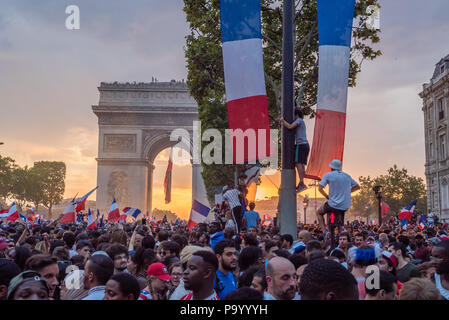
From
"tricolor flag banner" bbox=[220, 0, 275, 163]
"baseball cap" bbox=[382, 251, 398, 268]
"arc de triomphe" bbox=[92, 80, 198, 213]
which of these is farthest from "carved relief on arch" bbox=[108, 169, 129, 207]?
"baseball cap" bbox=[382, 251, 398, 268]

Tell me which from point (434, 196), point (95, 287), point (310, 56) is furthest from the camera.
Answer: point (434, 196)

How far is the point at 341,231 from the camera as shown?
7.66 m

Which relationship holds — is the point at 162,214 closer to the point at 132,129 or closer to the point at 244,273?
the point at 132,129

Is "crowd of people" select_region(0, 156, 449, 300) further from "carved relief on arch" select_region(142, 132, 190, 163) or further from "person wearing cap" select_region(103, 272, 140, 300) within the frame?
"carved relief on arch" select_region(142, 132, 190, 163)

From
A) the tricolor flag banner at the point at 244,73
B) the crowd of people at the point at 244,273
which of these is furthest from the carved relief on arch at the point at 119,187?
the tricolor flag banner at the point at 244,73

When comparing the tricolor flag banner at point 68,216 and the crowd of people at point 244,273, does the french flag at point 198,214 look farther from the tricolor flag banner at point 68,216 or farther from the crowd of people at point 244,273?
the crowd of people at point 244,273

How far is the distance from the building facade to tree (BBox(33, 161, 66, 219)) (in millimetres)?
57337

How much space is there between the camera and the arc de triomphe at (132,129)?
52.7 metres

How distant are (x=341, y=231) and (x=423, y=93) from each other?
49.6 m

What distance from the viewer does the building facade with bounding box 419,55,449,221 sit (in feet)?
154

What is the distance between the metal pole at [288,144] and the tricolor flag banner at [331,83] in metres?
0.37

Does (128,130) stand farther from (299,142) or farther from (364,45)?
(299,142)

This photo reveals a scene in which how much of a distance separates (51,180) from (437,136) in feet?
194

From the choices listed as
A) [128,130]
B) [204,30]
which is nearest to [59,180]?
[128,130]
